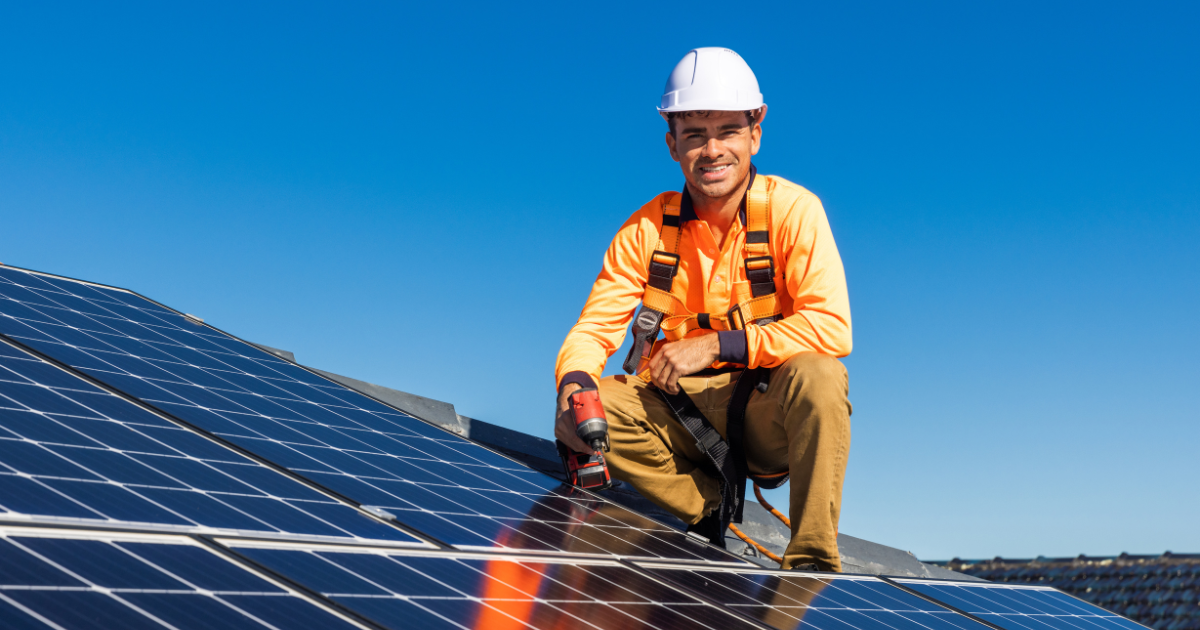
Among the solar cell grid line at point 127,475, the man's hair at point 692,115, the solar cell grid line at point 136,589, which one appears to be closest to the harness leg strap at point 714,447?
the man's hair at point 692,115

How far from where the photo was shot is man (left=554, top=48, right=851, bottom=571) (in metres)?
5.75

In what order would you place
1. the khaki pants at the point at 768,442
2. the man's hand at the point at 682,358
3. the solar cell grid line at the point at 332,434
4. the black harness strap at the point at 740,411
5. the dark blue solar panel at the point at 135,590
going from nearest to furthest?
the dark blue solar panel at the point at 135,590 → the solar cell grid line at the point at 332,434 → the khaki pants at the point at 768,442 → the man's hand at the point at 682,358 → the black harness strap at the point at 740,411

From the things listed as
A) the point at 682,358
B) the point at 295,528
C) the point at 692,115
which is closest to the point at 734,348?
the point at 682,358

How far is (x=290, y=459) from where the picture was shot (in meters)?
4.70

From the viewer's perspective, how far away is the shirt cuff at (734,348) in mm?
5801

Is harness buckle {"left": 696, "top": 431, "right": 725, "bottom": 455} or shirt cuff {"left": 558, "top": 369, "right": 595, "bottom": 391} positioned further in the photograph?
harness buckle {"left": 696, "top": 431, "right": 725, "bottom": 455}

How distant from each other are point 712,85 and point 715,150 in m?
0.38

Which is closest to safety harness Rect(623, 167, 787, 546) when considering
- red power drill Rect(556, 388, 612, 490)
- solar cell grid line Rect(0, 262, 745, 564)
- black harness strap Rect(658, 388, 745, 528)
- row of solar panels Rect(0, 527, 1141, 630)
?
black harness strap Rect(658, 388, 745, 528)

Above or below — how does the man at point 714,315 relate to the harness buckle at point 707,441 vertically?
above

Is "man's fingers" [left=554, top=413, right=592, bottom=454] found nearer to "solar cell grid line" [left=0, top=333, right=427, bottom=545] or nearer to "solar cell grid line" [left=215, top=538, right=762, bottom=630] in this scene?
"solar cell grid line" [left=215, top=538, right=762, bottom=630]

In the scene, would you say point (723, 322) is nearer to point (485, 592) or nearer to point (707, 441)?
point (707, 441)

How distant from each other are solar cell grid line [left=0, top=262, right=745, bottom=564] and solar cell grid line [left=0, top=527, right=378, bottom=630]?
1285 millimetres

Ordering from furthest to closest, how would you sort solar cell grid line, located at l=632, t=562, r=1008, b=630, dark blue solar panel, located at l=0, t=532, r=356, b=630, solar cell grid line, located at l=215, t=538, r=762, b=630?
solar cell grid line, located at l=632, t=562, r=1008, b=630 → solar cell grid line, located at l=215, t=538, r=762, b=630 → dark blue solar panel, located at l=0, t=532, r=356, b=630

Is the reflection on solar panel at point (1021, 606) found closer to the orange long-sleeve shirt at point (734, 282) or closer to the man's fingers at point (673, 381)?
the orange long-sleeve shirt at point (734, 282)
